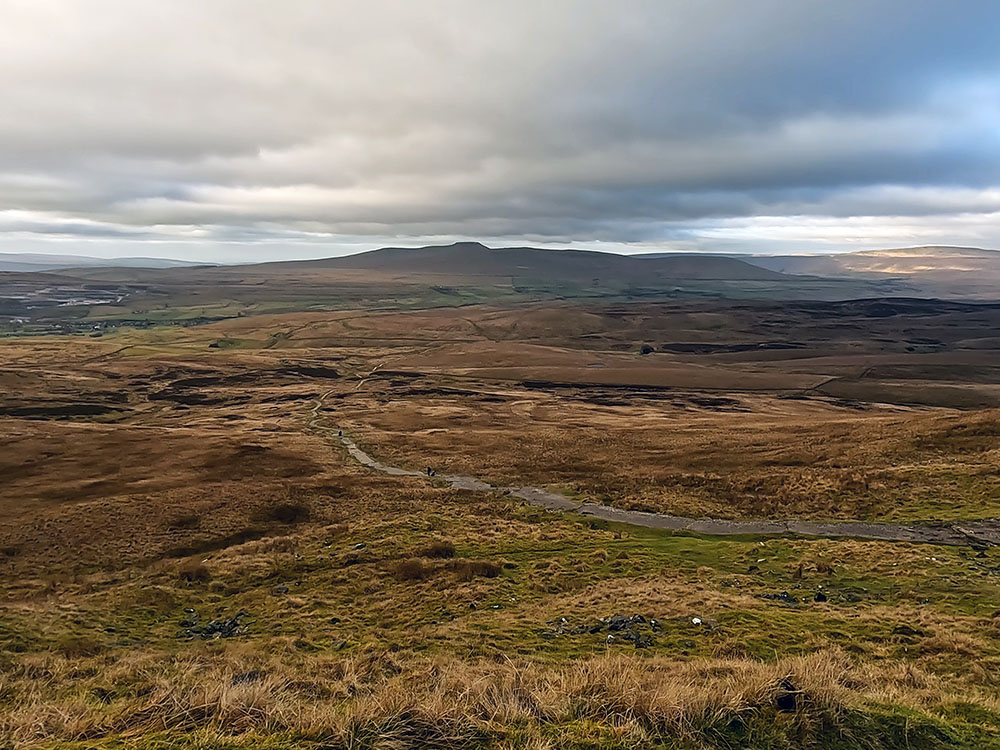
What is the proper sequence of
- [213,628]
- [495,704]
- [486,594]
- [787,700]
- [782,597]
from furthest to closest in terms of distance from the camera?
[486,594]
[213,628]
[782,597]
[495,704]
[787,700]

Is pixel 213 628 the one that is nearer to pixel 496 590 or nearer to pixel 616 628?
pixel 496 590

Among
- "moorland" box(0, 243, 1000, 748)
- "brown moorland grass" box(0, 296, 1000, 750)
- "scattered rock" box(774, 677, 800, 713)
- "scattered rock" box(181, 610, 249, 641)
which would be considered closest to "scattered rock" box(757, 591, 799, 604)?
"brown moorland grass" box(0, 296, 1000, 750)

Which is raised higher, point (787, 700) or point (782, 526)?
point (787, 700)

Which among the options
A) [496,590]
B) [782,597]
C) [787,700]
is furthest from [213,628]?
[782,597]

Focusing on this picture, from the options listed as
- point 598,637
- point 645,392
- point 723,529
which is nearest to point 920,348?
point 645,392

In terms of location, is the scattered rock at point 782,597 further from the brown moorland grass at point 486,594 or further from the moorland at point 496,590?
the moorland at point 496,590

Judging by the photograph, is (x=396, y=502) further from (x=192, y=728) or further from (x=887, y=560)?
(x=192, y=728)

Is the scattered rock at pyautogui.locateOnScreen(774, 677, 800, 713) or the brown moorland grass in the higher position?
the scattered rock at pyautogui.locateOnScreen(774, 677, 800, 713)

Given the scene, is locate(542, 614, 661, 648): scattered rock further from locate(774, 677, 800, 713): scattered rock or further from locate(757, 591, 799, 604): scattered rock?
locate(774, 677, 800, 713): scattered rock
